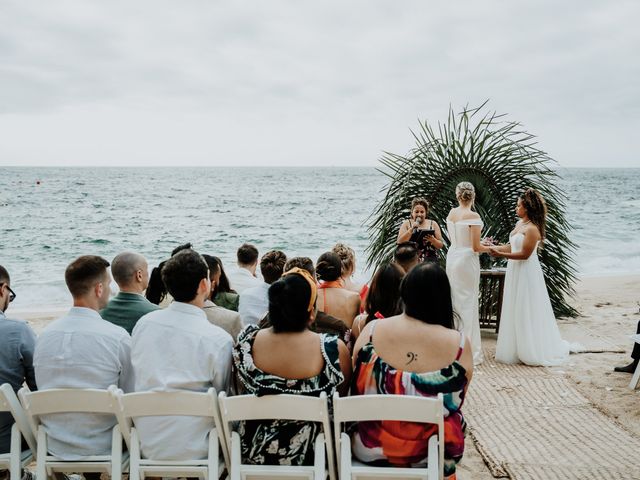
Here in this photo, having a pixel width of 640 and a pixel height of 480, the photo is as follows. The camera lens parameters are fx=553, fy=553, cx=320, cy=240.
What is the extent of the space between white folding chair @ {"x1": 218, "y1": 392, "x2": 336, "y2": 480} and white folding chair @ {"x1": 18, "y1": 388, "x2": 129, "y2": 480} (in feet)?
1.79

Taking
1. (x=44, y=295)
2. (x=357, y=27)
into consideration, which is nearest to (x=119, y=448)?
(x=44, y=295)

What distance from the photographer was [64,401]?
2588 mm

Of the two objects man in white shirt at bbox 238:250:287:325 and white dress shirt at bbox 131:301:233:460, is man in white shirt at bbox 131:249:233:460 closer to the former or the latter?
white dress shirt at bbox 131:301:233:460

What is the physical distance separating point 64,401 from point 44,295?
511 inches

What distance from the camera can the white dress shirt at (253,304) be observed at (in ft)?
14.8

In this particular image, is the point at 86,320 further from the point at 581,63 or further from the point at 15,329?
the point at 581,63

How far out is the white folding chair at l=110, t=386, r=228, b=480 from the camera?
2535 mm

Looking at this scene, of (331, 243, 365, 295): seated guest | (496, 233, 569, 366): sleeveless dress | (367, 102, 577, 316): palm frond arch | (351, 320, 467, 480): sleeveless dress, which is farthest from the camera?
(367, 102, 577, 316): palm frond arch

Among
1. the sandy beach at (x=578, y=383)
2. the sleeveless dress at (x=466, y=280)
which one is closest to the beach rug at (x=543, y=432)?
the sandy beach at (x=578, y=383)

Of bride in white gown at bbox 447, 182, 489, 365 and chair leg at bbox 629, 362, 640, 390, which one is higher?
bride in white gown at bbox 447, 182, 489, 365

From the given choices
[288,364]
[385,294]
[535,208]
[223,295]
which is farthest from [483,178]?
[288,364]

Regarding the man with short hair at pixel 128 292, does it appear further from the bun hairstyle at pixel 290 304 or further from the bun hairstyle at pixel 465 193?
the bun hairstyle at pixel 465 193

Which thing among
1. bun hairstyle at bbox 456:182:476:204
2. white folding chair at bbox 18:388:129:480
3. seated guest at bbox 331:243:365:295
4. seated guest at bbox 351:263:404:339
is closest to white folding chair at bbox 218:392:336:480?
white folding chair at bbox 18:388:129:480

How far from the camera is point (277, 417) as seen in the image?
251 centimetres
